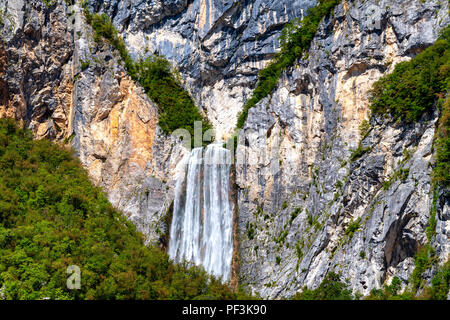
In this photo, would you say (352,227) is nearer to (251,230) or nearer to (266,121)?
(251,230)

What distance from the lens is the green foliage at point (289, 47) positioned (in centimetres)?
3172

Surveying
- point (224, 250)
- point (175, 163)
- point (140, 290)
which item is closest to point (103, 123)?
point (175, 163)

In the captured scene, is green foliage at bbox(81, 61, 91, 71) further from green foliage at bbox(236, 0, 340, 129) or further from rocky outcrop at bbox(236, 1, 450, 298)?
rocky outcrop at bbox(236, 1, 450, 298)

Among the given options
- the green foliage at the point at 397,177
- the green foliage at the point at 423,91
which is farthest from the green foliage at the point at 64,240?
the green foliage at the point at 423,91

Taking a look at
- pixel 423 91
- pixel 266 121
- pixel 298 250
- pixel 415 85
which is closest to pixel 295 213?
pixel 298 250

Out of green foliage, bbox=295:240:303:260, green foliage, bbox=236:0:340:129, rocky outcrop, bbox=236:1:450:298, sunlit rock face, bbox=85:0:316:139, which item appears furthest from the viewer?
sunlit rock face, bbox=85:0:316:139

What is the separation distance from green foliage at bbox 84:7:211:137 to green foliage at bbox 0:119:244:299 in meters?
7.71

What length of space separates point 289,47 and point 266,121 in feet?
18.0

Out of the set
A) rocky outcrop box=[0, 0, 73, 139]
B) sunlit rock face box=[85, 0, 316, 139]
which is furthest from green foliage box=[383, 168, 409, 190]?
rocky outcrop box=[0, 0, 73, 139]

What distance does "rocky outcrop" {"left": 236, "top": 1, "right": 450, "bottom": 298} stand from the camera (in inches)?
857

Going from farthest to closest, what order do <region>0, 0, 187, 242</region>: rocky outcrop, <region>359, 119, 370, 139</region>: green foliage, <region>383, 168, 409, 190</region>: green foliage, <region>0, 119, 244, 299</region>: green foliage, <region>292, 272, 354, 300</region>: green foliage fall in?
<region>0, 0, 187, 242</region>: rocky outcrop
<region>359, 119, 370, 139</region>: green foliage
<region>0, 119, 244, 299</region>: green foliage
<region>383, 168, 409, 190</region>: green foliage
<region>292, 272, 354, 300</region>: green foliage

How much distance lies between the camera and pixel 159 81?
125 ft

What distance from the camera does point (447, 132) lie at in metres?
20.7

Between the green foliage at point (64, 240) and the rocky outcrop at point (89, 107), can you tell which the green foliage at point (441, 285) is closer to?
the green foliage at point (64, 240)
